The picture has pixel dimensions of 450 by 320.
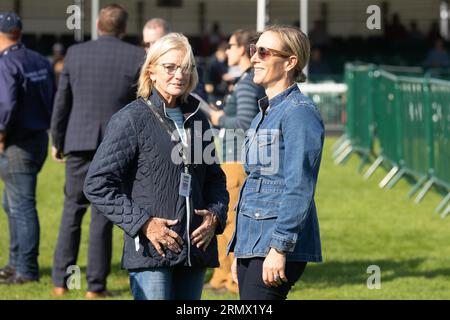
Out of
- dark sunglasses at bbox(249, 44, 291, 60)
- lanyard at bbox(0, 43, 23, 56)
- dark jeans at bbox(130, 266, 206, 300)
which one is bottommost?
dark jeans at bbox(130, 266, 206, 300)

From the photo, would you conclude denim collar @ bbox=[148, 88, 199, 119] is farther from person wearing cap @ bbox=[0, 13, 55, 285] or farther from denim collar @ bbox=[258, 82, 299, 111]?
person wearing cap @ bbox=[0, 13, 55, 285]

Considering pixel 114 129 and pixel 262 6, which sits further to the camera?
pixel 262 6

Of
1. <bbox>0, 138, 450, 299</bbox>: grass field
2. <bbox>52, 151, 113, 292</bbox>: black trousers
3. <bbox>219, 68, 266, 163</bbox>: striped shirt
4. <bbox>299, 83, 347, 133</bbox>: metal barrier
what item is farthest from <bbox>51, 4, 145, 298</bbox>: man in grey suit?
<bbox>299, 83, 347, 133</bbox>: metal barrier

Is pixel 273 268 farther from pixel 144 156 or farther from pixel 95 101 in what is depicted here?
pixel 95 101

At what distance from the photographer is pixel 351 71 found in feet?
70.5

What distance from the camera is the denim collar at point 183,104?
5.90m

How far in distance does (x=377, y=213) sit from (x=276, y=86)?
31.0 ft

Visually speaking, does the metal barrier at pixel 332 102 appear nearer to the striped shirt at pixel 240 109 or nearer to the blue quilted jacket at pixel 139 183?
the striped shirt at pixel 240 109

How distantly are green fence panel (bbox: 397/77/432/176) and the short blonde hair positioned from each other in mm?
9763

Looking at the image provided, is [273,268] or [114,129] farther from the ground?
[114,129]

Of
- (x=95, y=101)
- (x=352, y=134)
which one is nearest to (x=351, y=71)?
(x=352, y=134)

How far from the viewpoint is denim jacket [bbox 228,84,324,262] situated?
17.6 feet

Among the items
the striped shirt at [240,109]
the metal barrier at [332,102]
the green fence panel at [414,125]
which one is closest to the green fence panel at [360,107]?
the green fence panel at [414,125]

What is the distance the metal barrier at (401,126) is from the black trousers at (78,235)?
5.91 meters
